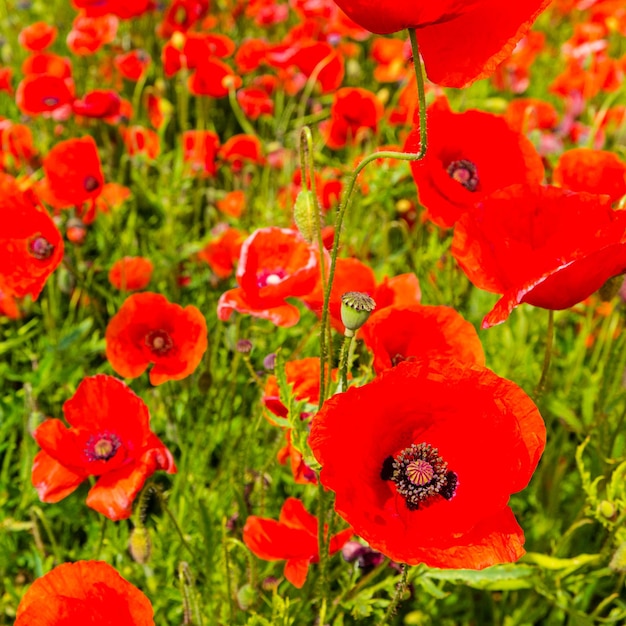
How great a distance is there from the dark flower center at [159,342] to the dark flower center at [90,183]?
631 millimetres

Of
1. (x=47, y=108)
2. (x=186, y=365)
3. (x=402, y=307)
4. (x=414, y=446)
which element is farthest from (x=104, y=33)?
(x=414, y=446)

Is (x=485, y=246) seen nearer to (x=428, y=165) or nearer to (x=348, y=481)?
(x=428, y=165)

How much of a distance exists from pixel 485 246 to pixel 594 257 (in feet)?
0.69

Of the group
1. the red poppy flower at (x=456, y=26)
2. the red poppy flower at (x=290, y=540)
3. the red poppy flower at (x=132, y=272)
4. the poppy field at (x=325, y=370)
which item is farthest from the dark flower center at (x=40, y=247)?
the red poppy flower at (x=456, y=26)

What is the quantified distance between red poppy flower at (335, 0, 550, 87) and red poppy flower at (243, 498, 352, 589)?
0.73 m

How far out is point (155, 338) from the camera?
1.60m

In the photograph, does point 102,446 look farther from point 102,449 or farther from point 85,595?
point 85,595

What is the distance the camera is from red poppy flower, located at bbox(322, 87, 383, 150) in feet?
7.71

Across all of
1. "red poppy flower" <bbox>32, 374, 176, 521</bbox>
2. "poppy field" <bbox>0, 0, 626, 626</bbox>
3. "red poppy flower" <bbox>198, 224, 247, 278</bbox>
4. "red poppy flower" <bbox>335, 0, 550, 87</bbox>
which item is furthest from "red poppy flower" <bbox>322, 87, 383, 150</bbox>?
"red poppy flower" <bbox>335, 0, 550, 87</bbox>

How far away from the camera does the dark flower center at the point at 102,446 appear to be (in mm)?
1283

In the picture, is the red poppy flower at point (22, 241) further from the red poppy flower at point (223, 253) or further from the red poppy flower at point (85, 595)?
the red poppy flower at point (85, 595)

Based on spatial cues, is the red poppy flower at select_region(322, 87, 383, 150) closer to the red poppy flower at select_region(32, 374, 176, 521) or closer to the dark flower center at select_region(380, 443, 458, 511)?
the red poppy flower at select_region(32, 374, 176, 521)

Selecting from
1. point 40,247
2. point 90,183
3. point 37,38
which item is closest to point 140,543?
point 40,247

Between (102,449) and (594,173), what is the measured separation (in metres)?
1.15
